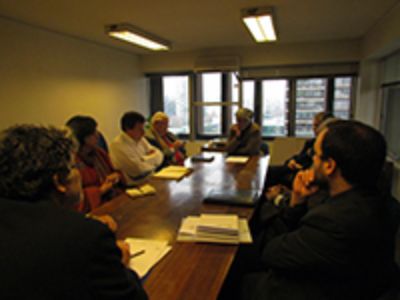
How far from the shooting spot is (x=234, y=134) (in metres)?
4.35

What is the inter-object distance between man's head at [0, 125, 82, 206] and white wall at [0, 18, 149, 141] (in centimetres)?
310

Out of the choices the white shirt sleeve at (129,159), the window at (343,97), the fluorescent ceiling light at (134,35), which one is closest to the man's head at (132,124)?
the white shirt sleeve at (129,159)

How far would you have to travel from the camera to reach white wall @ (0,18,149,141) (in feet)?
11.3

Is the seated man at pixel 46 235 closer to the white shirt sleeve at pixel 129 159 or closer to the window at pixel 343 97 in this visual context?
the white shirt sleeve at pixel 129 159

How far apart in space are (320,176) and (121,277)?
0.95m

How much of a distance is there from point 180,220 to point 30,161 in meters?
1.06

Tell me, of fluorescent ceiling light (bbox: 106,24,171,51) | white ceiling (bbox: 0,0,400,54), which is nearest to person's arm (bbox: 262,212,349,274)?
white ceiling (bbox: 0,0,400,54)

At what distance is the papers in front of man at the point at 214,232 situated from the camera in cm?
146

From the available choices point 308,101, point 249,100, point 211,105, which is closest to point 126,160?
point 211,105

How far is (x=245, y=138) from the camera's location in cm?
406

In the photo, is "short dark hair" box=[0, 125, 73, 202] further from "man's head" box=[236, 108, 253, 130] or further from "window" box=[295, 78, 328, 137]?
"window" box=[295, 78, 328, 137]

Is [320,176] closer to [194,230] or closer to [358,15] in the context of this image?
[194,230]

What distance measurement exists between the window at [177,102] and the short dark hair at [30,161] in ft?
17.2

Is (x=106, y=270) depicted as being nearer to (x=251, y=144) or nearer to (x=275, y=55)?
(x=251, y=144)
